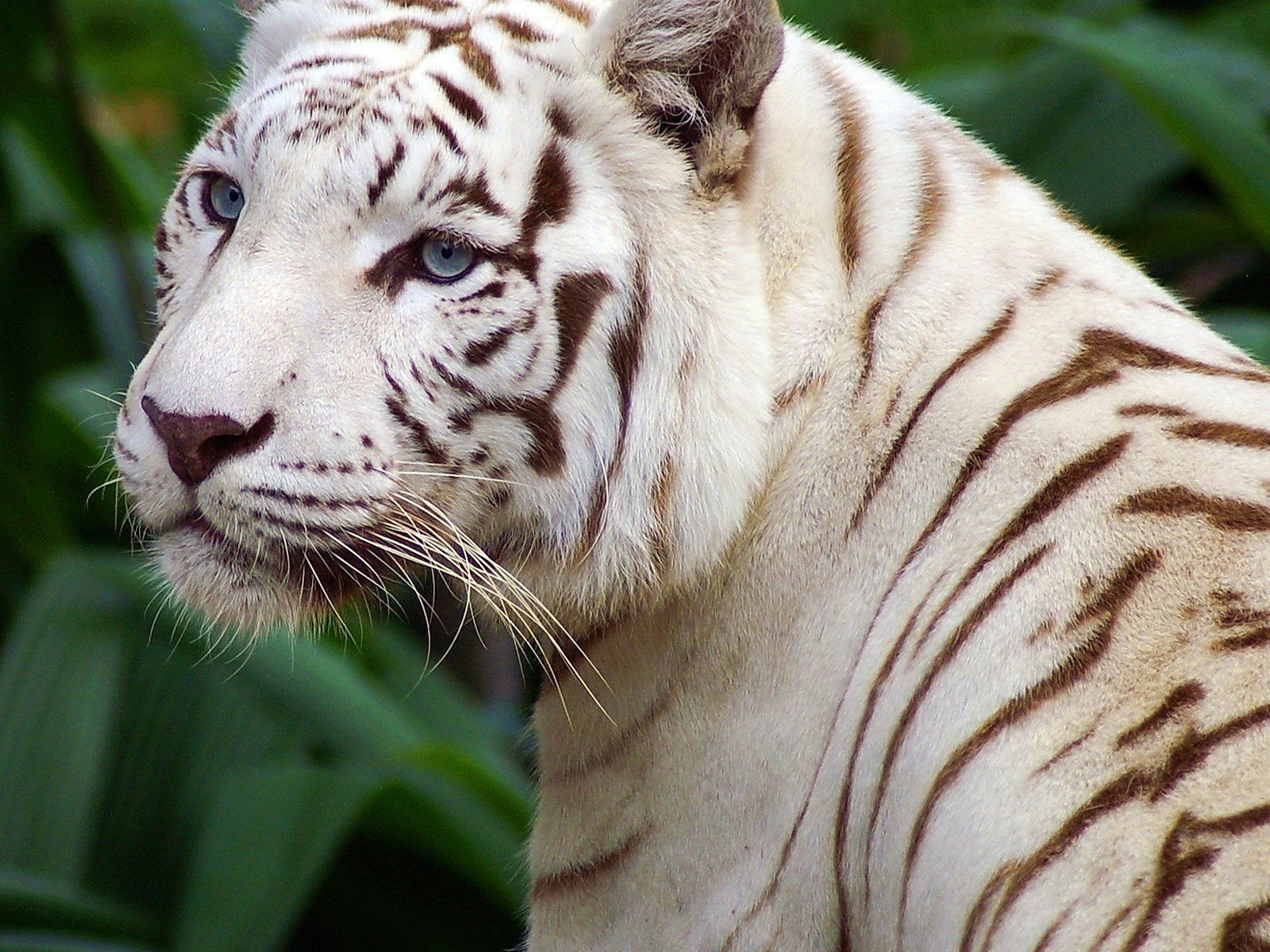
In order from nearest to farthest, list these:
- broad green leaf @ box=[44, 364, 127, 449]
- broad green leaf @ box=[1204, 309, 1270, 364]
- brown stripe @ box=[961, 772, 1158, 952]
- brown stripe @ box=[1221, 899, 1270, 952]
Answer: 1. brown stripe @ box=[1221, 899, 1270, 952]
2. brown stripe @ box=[961, 772, 1158, 952]
3. broad green leaf @ box=[1204, 309, 1270, 364]
4. broad green leaf @ box=[44, 364, 127, 449]

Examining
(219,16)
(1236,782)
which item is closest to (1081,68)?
(219,16)

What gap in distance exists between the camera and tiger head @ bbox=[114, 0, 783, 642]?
1529 millimetres

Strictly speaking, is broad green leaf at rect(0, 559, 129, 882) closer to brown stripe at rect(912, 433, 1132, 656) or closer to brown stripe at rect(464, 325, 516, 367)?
brown stripe at rect(464, 325, 516, 367)

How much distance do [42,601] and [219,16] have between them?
1.55m

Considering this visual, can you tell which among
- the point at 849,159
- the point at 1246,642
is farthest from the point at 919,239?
the point at 1246,642

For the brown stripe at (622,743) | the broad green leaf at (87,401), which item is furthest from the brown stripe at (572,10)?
the broad green leaf at (87,401)

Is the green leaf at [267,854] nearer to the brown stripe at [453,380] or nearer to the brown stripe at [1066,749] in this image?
the brown stripe at [453,380]

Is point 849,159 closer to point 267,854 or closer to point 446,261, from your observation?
point 446,261

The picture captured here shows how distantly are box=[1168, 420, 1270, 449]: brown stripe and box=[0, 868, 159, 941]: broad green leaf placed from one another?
2216mm

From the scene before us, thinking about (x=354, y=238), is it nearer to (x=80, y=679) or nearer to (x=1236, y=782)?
(x=1236, y=782)

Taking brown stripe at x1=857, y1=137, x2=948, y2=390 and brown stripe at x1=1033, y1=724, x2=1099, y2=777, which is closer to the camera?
brown stripe at x1=1033, y1=724, x2=1099, y2=777

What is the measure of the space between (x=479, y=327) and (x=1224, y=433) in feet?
2.41

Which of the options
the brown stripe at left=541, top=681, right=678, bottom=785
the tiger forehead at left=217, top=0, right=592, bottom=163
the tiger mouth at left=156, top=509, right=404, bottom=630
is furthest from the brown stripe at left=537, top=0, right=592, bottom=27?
the brown stripe at left=541, top=681, right=678, bottom=785

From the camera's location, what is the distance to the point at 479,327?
5.14 feet
